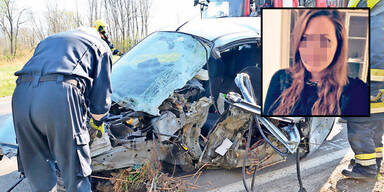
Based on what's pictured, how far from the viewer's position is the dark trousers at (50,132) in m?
1.96

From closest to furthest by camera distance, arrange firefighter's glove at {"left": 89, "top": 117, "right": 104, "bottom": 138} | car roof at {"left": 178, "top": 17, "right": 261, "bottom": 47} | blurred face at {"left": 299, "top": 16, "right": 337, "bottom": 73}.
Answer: blurred face at {"left": 299, "top": 16, "right": 337, "bottom": 73}
firefighter's glove at {"left": 89, "top": 117, "right": 104, "bottom": 138}
car roof at {"left": 178, "top": 17, "right": 261, "bottom": 47}

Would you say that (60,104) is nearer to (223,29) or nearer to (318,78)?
(318,78)

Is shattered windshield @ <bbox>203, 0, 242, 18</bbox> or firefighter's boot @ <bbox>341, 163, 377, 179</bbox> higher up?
shattered windshield @ <bbox>203, 0, 242, 18</bbox>

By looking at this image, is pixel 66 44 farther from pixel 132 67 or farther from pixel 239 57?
pixel 239 57

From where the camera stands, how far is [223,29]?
3.43 m

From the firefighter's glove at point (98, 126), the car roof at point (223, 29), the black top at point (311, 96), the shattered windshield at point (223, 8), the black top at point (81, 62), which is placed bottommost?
the firefighter's glove at point (98, 126)

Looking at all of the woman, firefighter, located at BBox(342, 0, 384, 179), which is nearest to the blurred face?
the woman

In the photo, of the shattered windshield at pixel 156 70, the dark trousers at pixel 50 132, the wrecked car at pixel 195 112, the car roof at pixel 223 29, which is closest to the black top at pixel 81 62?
the dark trousers at pixel 50 132

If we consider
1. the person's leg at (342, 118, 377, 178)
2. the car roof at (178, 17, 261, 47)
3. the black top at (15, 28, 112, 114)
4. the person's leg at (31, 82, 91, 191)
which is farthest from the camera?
the car roof at (178, 17, 261, 47)

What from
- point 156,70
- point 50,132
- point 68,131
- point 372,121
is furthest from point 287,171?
point 50,132

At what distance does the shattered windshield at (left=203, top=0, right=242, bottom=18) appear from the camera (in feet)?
15.5

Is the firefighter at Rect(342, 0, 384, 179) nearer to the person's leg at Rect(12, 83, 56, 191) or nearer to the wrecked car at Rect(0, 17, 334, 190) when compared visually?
the wrecked car at Rect(0, 17, 334, 190)

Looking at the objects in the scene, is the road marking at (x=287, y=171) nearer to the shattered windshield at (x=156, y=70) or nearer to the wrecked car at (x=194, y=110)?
the wrecked car at (x=194, y=110)

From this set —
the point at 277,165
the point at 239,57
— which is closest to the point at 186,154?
the point at 277,165
